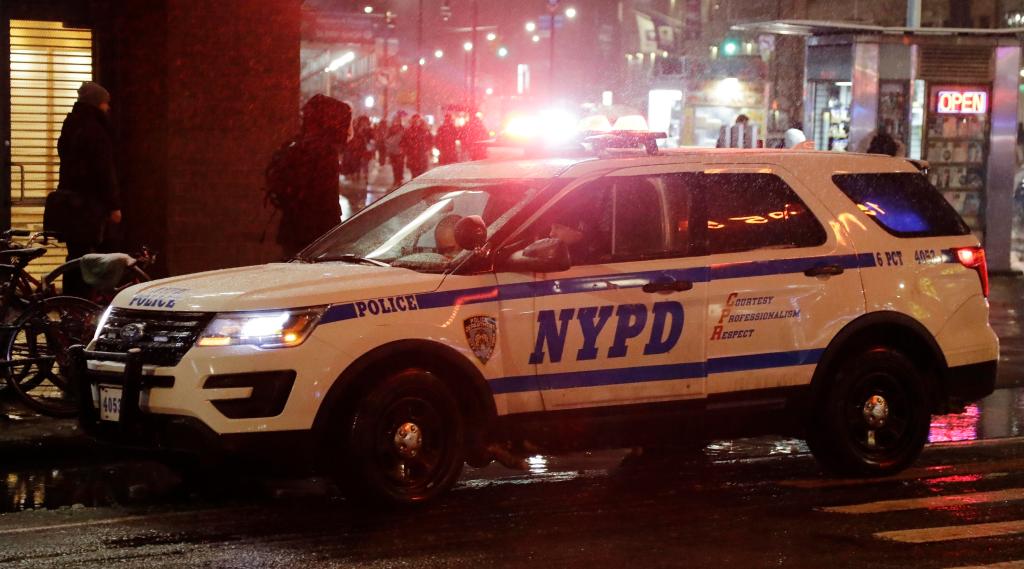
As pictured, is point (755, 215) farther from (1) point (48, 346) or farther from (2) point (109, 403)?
(1) point (48, 346)

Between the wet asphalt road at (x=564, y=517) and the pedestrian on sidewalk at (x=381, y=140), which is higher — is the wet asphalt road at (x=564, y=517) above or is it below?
below

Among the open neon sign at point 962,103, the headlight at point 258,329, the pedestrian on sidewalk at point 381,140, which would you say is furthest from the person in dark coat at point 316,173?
the pedestrian on sidewalk at point 381,140

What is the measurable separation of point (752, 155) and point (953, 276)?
53.4 inches

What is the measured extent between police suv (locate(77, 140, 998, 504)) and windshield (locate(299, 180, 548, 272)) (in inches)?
0.7

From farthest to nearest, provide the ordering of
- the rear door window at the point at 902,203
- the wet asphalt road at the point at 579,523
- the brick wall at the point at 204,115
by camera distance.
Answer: the brick wall at the point at 204,115 < the rear door window at the point at 902,203 < the wet asphalt road at the point at 579,523

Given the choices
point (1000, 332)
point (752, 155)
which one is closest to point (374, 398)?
point (752, 155)

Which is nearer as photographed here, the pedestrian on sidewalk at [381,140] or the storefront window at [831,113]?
the storefront window at [831,113]

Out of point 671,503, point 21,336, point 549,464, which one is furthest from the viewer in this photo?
point 21,336

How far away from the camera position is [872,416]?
26.8 ft

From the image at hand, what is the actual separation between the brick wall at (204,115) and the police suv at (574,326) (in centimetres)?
558

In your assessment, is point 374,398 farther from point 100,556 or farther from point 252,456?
point 100,556

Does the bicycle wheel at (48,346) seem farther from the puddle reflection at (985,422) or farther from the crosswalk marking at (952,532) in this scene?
the puddle reflection at (985,422)

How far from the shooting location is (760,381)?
25.6ft

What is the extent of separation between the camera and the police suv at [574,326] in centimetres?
675
